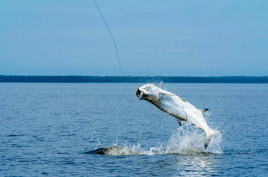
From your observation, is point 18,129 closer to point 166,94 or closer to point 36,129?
point 36,129

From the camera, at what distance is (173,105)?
62.6ft

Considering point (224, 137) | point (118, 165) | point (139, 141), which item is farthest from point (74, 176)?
point (224, 137)

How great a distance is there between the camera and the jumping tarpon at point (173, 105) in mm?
17516

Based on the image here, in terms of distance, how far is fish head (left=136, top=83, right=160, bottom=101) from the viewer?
16938mm

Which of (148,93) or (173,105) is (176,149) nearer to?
(173,105)

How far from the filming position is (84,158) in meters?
23.0

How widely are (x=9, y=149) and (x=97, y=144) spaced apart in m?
6.91

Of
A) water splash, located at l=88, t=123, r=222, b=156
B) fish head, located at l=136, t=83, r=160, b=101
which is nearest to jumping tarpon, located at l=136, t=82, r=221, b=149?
fish head, located at l=136, t=83, r=160, b=101

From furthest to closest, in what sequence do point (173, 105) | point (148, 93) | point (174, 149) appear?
point (174, 149) → point (173, 105) → point (148, 93)

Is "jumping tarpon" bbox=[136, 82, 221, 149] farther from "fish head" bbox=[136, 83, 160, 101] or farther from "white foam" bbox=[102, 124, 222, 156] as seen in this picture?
"white foam" bbox=[102, 124, 222, 156]

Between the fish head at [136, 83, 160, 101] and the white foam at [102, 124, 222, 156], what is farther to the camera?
the white foam at [102, 124, 222, 156]

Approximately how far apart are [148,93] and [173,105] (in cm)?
237

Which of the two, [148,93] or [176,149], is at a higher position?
[148,93]

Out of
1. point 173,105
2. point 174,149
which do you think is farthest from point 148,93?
point 174,149
